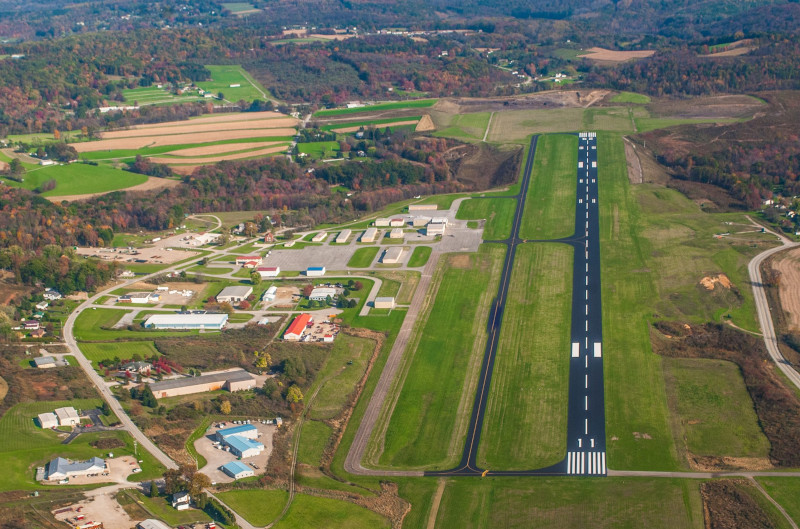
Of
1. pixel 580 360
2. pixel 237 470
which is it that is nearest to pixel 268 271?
pixel 580 360

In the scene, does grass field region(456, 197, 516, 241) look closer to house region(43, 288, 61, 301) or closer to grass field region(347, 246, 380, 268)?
grass field region(347, 246, 380, 268)

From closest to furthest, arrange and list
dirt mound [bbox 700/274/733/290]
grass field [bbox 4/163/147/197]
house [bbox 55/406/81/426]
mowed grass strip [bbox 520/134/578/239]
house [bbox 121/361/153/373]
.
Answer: house [bbox 55/406/81/426]
house [bbox 121/361/153/373]
dirt mound [bbox 700/274/733/290]
mowed grass strip [bbox 520/134/578/239]
grass field [bbox 4/163/147/197]

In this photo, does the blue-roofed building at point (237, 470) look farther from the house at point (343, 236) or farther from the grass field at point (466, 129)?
the grass field at point (466, 129)

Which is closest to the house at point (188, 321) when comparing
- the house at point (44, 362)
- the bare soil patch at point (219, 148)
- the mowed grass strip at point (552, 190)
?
the house at point (44, 362)

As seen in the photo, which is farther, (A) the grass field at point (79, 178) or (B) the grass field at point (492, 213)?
(A) the grass field at point (79, 178)

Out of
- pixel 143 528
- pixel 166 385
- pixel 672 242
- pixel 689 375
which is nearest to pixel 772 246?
pixel 672 242

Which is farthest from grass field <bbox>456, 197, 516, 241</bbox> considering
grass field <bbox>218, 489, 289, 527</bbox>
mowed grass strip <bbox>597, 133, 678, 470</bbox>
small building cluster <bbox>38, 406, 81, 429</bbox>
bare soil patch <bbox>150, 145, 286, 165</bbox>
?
small building cluster <bbox>38, 406, 81, 429</bbox>
